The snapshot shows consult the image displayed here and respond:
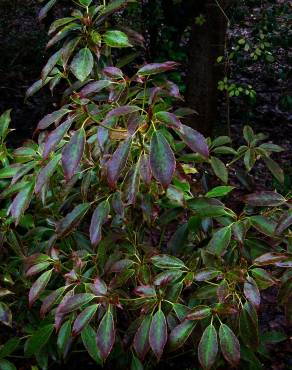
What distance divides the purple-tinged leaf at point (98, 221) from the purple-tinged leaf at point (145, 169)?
0.76 ft

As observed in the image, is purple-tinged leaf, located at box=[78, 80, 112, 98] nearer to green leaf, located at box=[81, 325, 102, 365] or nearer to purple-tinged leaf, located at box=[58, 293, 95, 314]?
purple-tinged leaf, located at box=[58, 293, 95, 314]

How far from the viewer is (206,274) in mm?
1610

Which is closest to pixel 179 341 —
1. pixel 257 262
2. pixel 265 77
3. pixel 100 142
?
pixel 257 262

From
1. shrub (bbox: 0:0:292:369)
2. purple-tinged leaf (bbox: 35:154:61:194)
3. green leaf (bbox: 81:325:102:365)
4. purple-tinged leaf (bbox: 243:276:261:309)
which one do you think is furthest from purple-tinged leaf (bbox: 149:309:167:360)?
purple-tinged leaf (bbox: 35:154:61:194)

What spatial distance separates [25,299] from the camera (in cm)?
225

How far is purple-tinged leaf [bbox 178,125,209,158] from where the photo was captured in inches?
56.1

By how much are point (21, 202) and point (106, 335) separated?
45 centimetres

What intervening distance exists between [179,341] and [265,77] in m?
4.58

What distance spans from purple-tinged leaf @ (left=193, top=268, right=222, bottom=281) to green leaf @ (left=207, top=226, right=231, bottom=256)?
0.18ft

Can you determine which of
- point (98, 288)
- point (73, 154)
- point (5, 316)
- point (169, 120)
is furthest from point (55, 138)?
point (5, 316)

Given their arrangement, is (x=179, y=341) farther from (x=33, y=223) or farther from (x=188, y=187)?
(x=33, y=223)

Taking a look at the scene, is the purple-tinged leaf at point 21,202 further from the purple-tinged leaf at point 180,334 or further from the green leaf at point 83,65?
the purple-tinged leaf at point 180,334

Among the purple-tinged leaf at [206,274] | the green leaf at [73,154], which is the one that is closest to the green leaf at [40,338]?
the purple-tinged leaf at [206,274]

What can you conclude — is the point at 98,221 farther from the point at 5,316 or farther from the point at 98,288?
the point at 5,316
